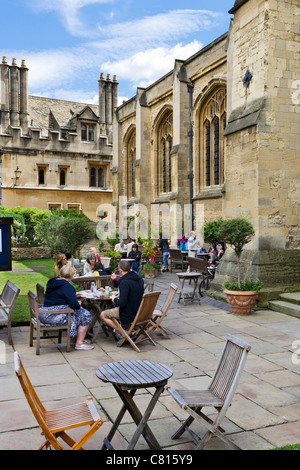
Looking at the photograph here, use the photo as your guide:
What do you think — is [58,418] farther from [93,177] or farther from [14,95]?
[14,95]

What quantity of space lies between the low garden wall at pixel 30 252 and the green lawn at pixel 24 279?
64 cm

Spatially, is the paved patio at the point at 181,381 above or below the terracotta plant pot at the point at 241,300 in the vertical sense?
below

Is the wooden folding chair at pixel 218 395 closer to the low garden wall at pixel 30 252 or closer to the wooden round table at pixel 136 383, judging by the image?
the wooden round table at pixel 136 383

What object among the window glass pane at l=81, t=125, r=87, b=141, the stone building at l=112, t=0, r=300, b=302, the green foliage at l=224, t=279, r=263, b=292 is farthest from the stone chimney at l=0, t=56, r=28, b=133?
the green foliage at l=224, t=279, r=263, b=292

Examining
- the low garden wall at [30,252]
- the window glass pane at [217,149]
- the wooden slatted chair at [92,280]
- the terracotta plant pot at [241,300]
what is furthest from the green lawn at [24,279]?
the window glass pane at [217,149]

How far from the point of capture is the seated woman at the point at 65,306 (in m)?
6.44

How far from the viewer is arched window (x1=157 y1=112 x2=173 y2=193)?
77.8 ft

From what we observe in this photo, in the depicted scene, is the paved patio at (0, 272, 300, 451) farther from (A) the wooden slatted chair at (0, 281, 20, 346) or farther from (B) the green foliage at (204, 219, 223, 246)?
(B) the green foliage at (204, 219, 223, 246)

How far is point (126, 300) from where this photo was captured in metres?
6.62

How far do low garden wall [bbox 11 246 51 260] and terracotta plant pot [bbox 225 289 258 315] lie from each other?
46.1ft

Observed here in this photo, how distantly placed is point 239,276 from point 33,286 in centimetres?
616

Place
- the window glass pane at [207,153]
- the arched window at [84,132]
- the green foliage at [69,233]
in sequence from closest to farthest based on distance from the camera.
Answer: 1. the green foliage at [69,233]
2. the window glass pane at [207,153]
3. the arched window at [84,132]

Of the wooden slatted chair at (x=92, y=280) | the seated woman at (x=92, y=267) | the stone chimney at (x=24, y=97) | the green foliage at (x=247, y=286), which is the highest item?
the stone chimney at (x=24, y=97)
